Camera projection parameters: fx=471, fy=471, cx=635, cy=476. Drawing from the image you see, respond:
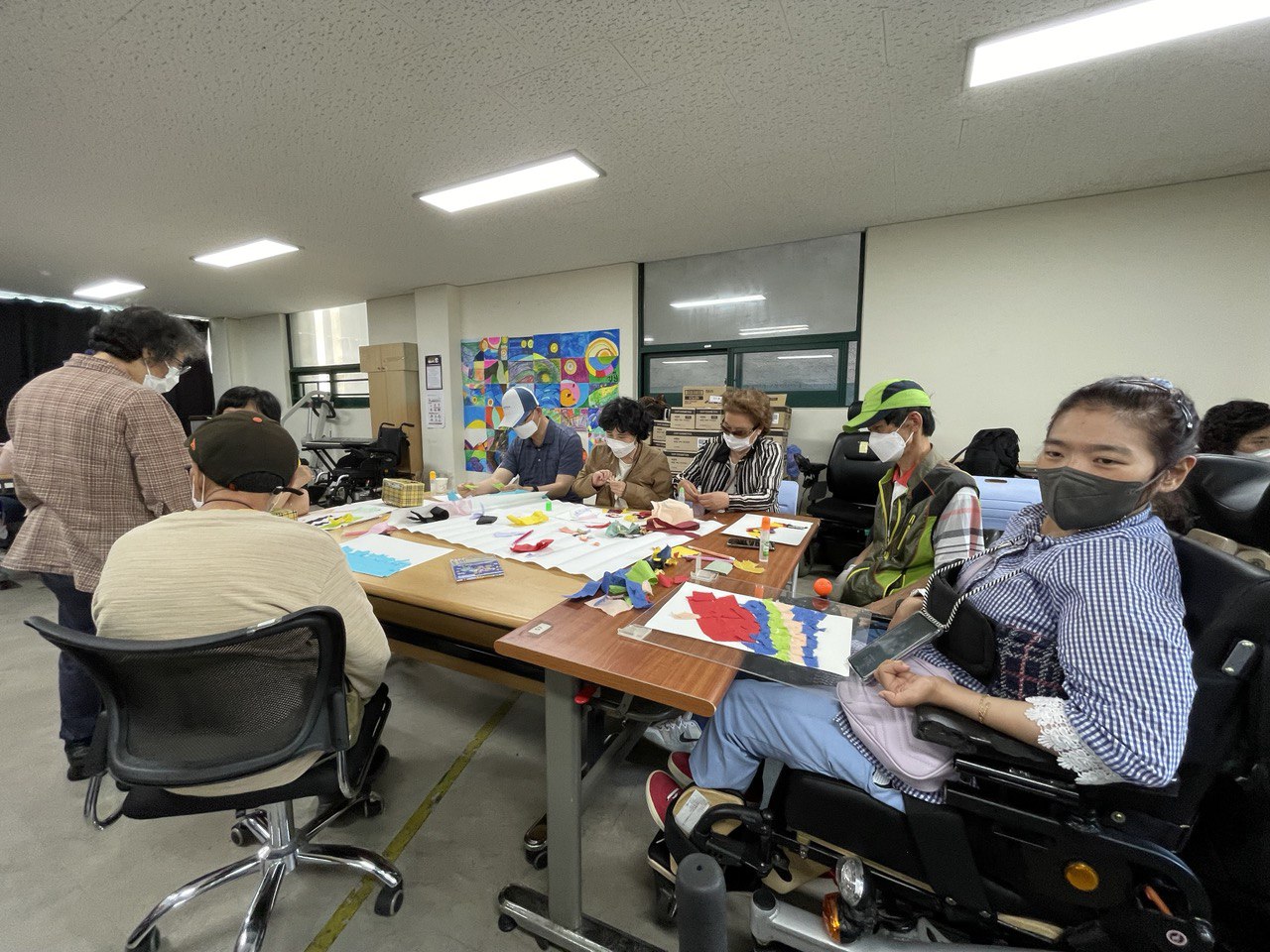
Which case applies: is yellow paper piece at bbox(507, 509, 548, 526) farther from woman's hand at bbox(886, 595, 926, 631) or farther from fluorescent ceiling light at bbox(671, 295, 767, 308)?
fluorescent ceiling light at bbox(671, 295, 767, 308)

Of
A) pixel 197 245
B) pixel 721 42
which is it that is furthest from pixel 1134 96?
pixel 197 245

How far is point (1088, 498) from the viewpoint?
869 millimetres

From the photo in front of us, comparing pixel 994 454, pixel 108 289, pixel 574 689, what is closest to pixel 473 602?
pixel 574 689

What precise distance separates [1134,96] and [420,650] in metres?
3.89

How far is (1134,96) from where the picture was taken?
215 cm

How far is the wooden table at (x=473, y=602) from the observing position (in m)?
1.20

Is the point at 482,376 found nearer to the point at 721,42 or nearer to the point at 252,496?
the point at 721,42

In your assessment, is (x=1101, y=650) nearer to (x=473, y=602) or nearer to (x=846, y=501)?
(x=473, y=602)

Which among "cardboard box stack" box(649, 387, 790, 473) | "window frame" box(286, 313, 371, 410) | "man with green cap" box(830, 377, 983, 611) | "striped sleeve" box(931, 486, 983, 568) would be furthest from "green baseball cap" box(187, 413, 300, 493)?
"window frame" box(286, 313, 371, 410)

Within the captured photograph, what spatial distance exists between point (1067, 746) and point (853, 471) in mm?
3067

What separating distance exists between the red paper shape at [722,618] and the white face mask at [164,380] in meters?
2.13

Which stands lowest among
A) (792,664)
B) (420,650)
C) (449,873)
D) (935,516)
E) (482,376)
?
(449,873)

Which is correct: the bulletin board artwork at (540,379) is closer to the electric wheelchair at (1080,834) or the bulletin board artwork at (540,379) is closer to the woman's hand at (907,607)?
the woman's hand at (907,607)

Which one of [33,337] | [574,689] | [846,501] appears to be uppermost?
[33,337]
